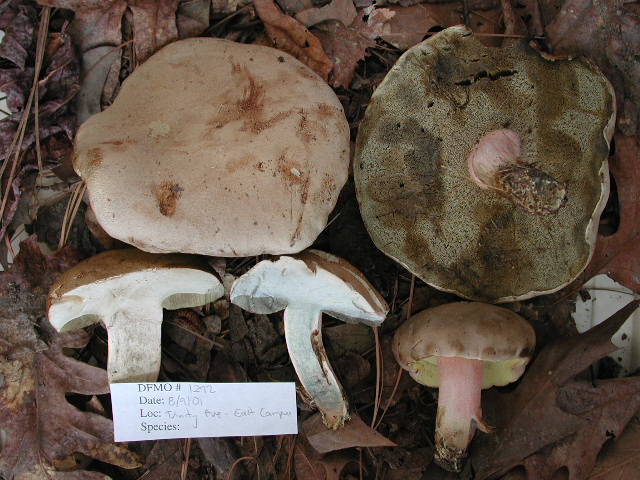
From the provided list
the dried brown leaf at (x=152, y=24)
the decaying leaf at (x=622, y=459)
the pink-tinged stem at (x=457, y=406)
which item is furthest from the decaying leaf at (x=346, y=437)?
the dried brown leaf at (x=152, y=24)

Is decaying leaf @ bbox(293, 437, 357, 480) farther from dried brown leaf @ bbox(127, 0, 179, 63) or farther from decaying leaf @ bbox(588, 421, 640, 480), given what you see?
dried brown leaf @ bbox(127, 0, 179, 63)

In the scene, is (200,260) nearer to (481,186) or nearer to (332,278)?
(332,278)

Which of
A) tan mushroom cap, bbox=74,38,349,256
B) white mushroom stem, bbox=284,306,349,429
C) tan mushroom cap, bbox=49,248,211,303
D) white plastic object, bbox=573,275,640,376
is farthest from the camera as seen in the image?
white plastic object, bbox=573,275,640,376

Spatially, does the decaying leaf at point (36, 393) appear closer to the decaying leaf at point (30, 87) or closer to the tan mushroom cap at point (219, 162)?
the decaying leaf at point (30, 87)

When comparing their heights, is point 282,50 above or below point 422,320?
above

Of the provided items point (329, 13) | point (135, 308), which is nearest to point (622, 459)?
point (135, 308)

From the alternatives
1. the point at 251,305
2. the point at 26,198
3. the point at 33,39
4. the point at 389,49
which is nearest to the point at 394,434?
the point at 251,305

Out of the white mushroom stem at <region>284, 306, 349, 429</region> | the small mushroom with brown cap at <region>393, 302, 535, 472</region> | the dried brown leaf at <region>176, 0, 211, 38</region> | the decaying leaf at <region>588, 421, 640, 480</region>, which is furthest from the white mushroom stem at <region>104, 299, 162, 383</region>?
the decaying leaf at <region>588, 421, 640, 480</region>
